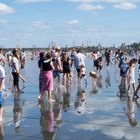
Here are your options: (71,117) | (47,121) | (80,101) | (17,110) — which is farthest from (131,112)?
(17,110)

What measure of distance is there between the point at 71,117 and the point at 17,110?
1.97 m

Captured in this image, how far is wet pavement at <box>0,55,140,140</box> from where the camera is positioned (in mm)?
8962

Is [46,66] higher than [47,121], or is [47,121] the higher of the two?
[46,66]

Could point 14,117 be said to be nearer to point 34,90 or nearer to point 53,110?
point 53,110

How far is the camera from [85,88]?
17.8 metres

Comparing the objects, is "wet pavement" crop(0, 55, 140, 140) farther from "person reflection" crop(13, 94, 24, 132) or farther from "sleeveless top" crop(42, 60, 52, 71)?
"sleeveless top" crop(42, 60, 52, 71)

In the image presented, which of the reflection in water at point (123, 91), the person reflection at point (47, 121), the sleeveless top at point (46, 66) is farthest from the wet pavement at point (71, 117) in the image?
the sleeveless top at point (46, 66)

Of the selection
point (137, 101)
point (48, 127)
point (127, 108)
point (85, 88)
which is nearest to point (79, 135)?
point (48, 127)

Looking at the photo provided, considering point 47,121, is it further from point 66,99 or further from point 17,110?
point 66,99

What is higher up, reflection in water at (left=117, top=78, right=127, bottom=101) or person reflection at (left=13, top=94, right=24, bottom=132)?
reflection in water at (left=117, top=78, right=127, bottom=101)

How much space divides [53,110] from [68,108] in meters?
0.60

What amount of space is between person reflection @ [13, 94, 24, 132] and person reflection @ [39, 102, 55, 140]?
54cm

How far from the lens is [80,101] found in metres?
13.8

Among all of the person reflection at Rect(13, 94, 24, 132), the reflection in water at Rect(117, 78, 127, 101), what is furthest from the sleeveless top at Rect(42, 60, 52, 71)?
the reflection in water at Rect(117, 78, 127, 101)
